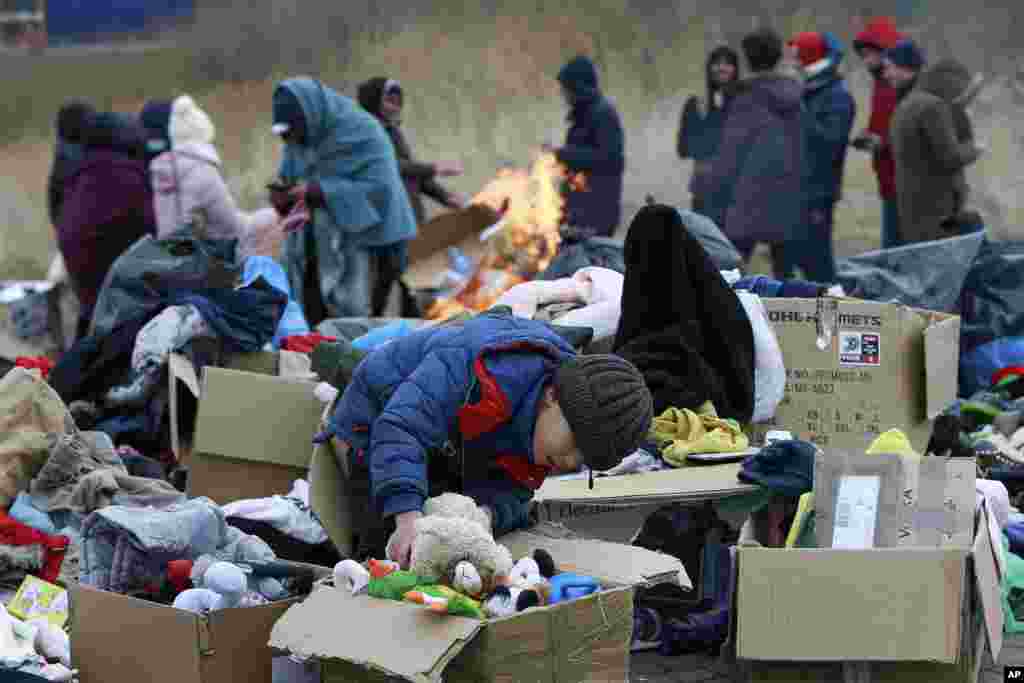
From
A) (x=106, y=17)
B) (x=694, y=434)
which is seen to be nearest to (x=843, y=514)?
(x=694, y=434)

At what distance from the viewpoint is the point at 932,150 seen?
36.9 feet

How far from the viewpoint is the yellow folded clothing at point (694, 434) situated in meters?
5.82

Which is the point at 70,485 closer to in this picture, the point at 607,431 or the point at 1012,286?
the point at 607,431

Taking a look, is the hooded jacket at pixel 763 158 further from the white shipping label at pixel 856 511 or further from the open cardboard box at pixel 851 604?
the open cardboard box at pixel 851 604

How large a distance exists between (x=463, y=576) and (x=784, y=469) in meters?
1.51

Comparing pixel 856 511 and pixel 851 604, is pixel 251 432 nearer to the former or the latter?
pixel 856 511

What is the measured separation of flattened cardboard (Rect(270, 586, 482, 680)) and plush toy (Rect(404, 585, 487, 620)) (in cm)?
2

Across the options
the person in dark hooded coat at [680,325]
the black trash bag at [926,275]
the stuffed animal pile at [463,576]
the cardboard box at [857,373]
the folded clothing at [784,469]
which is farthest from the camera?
the black trash bag at [926,275]

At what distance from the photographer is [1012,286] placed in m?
8.13

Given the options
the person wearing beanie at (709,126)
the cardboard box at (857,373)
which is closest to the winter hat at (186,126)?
the person wearing beanie at (709,126)

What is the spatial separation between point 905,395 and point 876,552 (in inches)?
76.9

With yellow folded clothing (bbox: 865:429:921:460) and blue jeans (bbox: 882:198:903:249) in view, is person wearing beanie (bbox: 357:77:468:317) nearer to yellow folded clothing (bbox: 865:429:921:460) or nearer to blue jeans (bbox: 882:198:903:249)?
blue jeans (bbox: 882:198:903:249)

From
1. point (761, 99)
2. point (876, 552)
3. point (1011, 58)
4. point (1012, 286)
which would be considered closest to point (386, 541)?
point (876, 552)

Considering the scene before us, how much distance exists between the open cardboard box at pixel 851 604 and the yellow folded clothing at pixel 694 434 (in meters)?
0.99
